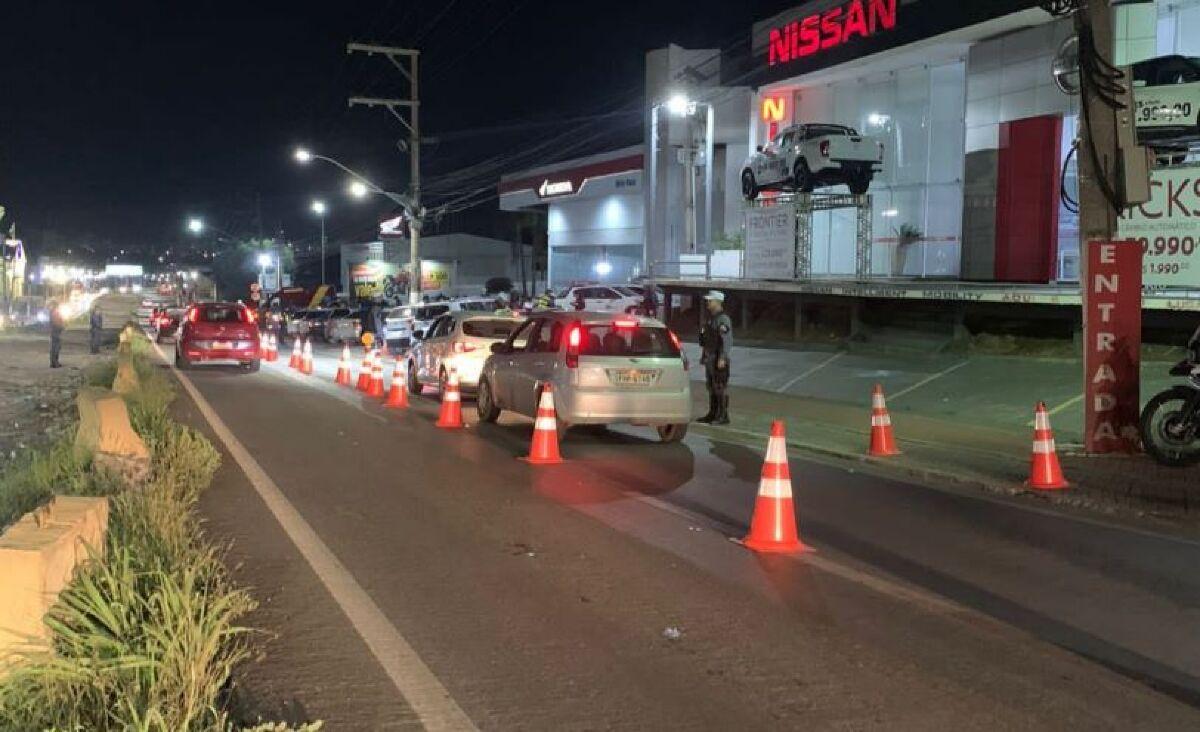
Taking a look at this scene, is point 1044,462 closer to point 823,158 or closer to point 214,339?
point 823,158

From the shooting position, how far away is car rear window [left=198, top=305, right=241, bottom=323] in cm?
2638

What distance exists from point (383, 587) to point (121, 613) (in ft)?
6.63

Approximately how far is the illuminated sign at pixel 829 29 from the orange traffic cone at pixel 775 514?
20.5 m

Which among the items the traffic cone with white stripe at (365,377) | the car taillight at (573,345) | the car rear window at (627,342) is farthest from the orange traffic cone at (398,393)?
the car taillight at (573,345)

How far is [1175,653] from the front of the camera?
5527 millimetres

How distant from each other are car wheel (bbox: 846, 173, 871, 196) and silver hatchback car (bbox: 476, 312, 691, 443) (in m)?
13.1

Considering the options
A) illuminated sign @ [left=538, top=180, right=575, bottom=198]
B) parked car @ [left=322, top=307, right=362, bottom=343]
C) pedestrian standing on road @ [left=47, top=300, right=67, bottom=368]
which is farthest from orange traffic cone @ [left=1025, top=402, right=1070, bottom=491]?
illuminated sign @ [left=538, top=180, right=575, bottom=198]

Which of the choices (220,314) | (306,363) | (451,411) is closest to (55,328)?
(220,314)

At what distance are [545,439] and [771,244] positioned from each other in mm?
14431

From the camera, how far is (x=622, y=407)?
12.8 meters

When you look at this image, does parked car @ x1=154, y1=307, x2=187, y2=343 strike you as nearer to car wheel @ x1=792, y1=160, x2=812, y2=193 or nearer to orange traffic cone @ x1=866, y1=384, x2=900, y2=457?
car wheel @ x1=792, y1=160, x2=812, y2=193

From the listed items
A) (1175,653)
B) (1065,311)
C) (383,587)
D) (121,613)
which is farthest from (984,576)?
(1065,311)

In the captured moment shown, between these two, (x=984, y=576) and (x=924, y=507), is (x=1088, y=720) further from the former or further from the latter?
(x=924, y=507)

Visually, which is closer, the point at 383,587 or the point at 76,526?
the point at 76,526
